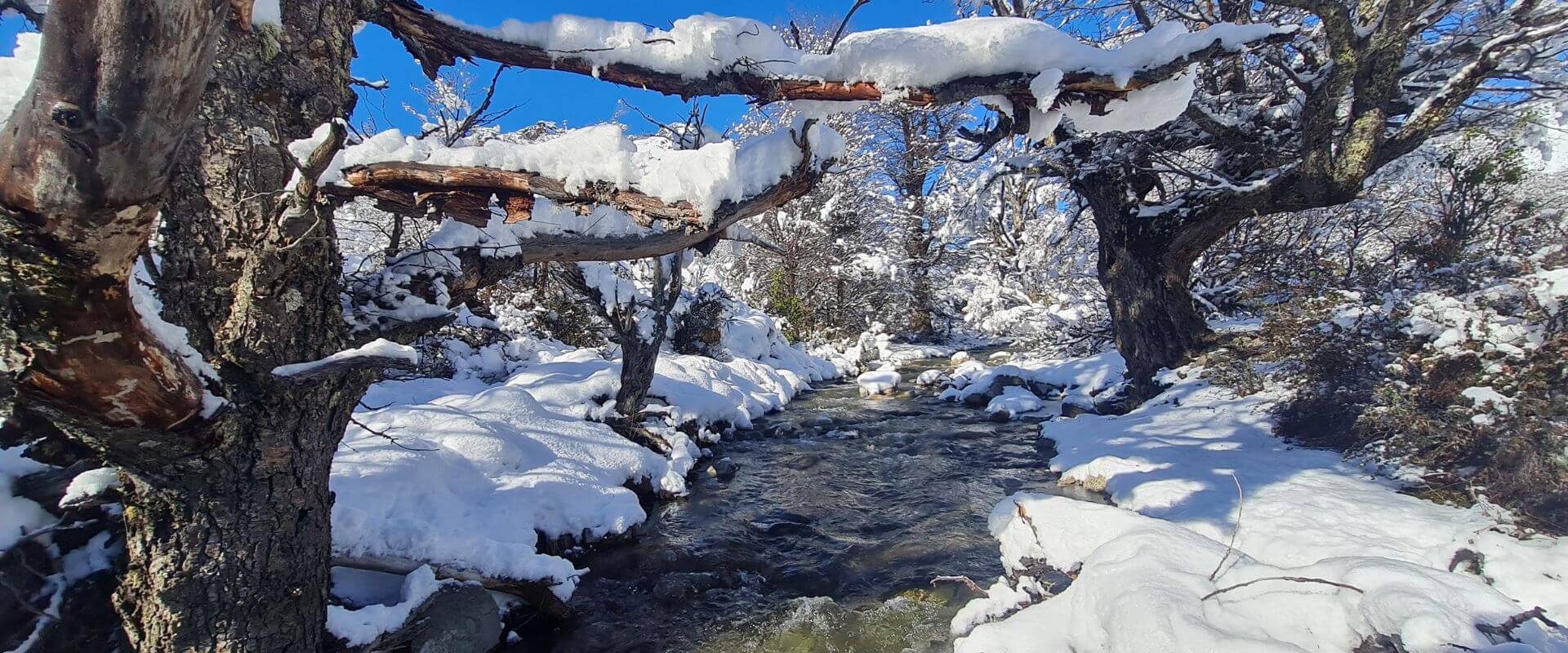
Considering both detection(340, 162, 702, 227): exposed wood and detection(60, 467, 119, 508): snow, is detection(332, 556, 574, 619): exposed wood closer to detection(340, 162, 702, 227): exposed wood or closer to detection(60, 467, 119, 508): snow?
detection(60, 467, 119, 508): snow

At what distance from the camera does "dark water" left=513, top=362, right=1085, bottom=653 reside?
12.1ft

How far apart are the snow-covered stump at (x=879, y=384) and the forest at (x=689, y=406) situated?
10.6ft

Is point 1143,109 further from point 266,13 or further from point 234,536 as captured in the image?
point 234,536

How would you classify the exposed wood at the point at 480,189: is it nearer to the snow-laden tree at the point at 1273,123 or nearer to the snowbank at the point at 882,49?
the snowbank at the point at 882,49

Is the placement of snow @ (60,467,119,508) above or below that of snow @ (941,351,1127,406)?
above

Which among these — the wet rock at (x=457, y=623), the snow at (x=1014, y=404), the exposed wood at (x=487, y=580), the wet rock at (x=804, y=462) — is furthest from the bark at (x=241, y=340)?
the snow at (x=1014, y=404)

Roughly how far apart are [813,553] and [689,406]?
3919 mm

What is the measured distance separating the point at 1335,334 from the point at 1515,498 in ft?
6.72

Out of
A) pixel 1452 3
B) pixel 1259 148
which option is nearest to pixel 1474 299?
pixel 1452 3

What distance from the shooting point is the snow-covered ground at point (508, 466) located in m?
3.41

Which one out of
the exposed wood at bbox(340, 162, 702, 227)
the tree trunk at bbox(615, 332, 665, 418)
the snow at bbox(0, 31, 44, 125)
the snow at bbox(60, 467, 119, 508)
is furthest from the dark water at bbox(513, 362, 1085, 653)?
the snow at bbox(0, 31, 44, 125)

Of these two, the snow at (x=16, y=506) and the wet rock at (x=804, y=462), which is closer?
the snow at (x=16, y=506)

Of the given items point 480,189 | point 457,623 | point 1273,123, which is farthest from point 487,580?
point 1273,123

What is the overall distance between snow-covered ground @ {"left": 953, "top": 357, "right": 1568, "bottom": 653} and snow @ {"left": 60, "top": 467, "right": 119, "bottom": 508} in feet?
11.1
